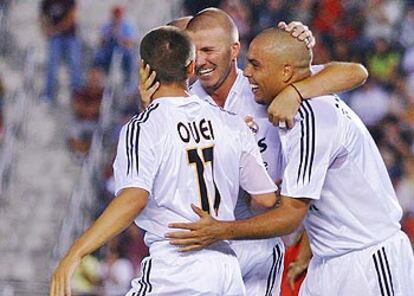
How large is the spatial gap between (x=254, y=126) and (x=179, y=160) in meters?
1.06

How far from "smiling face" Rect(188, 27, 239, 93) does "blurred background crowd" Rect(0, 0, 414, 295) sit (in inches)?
235

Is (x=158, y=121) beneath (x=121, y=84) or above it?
above

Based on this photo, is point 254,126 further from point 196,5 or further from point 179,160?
point 196,5

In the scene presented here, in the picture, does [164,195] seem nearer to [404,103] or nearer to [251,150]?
[251,150]

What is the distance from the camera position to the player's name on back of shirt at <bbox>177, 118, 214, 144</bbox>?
5.69 metres

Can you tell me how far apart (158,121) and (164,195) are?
33 centimetres

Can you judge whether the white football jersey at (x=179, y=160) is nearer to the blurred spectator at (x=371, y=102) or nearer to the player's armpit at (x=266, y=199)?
the player's armpit at (x=266, y=199)

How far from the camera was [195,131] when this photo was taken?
18.8 ft

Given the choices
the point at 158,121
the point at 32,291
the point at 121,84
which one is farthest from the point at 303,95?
the point at 121,84

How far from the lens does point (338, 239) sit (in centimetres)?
632

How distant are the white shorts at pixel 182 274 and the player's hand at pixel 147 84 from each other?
668 mm

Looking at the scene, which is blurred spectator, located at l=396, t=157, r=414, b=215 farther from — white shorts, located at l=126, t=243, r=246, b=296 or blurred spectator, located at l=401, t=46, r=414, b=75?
white shorts, located at l=126, t=243, r=246, b=296

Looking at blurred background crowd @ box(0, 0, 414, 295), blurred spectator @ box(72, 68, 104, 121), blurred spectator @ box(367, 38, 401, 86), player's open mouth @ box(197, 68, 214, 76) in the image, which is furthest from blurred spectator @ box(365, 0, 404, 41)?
player's open mouth @ box(197, 68, 214, 76)

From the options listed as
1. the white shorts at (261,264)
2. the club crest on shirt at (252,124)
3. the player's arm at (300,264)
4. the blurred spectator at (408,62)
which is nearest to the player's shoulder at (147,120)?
the club crest on shirt at (252,124)
